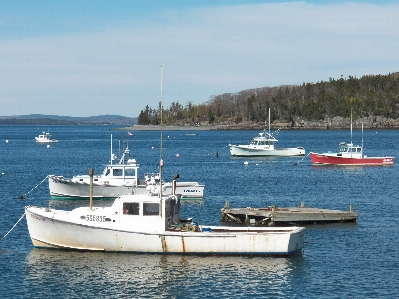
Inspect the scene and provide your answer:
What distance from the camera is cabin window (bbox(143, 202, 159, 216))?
116 ft

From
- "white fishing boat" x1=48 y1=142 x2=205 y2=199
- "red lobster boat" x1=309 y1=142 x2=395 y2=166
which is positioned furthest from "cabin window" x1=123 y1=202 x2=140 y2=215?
"red lobster boat" x1=309 y1=142 x2=395 y2=166

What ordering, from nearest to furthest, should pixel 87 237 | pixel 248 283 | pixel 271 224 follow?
pixel 248 283, pixel 87 237, pixel 271 224

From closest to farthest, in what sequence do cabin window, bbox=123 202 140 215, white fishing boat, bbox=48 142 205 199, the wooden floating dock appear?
cabin window, bbox=123 202 140 215 < the wooden floating dock < white fishing boat, bbox=48 142 205 199

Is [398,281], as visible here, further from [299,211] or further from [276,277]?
[299,211]

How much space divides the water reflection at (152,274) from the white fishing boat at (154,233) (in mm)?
416

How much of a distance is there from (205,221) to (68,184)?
567 inches

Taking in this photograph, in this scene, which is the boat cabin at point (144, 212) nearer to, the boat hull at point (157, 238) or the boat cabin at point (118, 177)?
the boat hull at point (157, 238)

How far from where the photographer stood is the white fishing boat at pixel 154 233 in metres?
35.2

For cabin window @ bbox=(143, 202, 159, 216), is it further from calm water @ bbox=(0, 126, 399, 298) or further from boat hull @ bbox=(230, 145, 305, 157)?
boat hull @ bbox=(230, 145, 305, 157)

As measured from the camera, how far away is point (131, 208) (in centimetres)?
3553

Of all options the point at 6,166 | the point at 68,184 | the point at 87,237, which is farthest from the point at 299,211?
the point at 6,166

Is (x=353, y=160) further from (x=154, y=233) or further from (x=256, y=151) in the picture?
(x=154, y=233)

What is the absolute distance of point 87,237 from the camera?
36.2m

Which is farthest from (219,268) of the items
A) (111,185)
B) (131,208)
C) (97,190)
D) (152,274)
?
(97,190)
